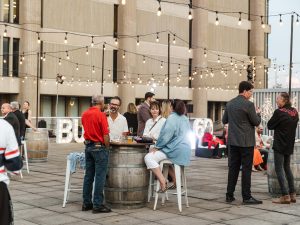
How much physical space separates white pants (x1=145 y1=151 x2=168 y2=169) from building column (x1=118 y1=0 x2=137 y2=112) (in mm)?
38913

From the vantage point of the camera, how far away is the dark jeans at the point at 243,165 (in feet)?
28.8

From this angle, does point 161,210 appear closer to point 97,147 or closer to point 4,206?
point 97,147

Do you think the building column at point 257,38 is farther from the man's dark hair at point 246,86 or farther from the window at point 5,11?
the man's dark hair at point 246,86

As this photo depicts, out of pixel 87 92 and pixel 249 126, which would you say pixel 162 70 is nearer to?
pixel 87 92

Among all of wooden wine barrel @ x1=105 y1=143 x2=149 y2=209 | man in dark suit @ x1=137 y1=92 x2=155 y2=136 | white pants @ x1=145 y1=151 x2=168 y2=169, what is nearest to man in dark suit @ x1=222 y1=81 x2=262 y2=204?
white pants @ x1=145 y1=151 x2=168 y2=169

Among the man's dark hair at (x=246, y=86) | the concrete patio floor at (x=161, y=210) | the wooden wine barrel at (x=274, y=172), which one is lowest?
the concrete patio floor at (x=161, y=210)

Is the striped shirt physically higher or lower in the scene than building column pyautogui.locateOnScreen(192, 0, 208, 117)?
lower

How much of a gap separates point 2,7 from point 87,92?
10285mm

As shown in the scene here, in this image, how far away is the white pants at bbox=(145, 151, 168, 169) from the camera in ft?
26.6

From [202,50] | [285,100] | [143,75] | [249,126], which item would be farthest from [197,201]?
[202,50]

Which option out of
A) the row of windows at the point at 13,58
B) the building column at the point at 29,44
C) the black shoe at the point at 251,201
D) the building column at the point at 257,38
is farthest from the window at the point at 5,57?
the black shoe at the point at 251,201

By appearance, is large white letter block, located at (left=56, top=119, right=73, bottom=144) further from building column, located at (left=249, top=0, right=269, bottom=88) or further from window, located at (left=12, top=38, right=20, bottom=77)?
building column, located at (left=249, top=0, right=269, bottom=88)

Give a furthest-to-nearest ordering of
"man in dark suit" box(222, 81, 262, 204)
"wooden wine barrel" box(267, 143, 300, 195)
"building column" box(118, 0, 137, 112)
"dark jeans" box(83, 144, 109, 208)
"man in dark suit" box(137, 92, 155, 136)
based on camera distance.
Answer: "building column" box(118, 0, 137, 112) < "man in dark suit" box(137, 92, 155, 136) < "wooden wine barrel" box(267, 143, 300, 195) < "man in dark suit" box(222, 81, 262, 204) < "dark jeans" box(83, 144, 109, 208)

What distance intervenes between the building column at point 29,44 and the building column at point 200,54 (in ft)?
57.7
